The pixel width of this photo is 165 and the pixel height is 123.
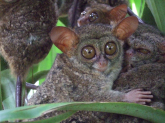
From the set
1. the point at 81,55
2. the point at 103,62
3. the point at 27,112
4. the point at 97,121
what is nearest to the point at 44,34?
the point at 81,55

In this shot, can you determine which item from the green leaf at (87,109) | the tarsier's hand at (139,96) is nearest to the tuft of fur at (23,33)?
the tarsier's hand at (139,96)

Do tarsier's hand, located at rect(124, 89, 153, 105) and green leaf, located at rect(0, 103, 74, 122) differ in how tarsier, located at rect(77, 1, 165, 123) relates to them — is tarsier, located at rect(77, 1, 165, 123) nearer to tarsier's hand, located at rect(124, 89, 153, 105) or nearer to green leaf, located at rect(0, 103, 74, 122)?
tarsier's hand, located at rect(124, 89, 153, 105)

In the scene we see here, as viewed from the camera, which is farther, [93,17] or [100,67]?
[93,17]

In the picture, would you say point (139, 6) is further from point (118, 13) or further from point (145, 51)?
point (145, 51)

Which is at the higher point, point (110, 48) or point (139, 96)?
point (110, 48)

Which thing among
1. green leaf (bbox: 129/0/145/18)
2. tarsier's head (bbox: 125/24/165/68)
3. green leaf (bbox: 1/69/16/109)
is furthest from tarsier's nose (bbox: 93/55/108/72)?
green leaf (bbox: 129/0/145/18)

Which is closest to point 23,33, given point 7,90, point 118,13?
point 7,90

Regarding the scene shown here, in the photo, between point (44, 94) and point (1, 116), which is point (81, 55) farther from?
point (1, 116)
